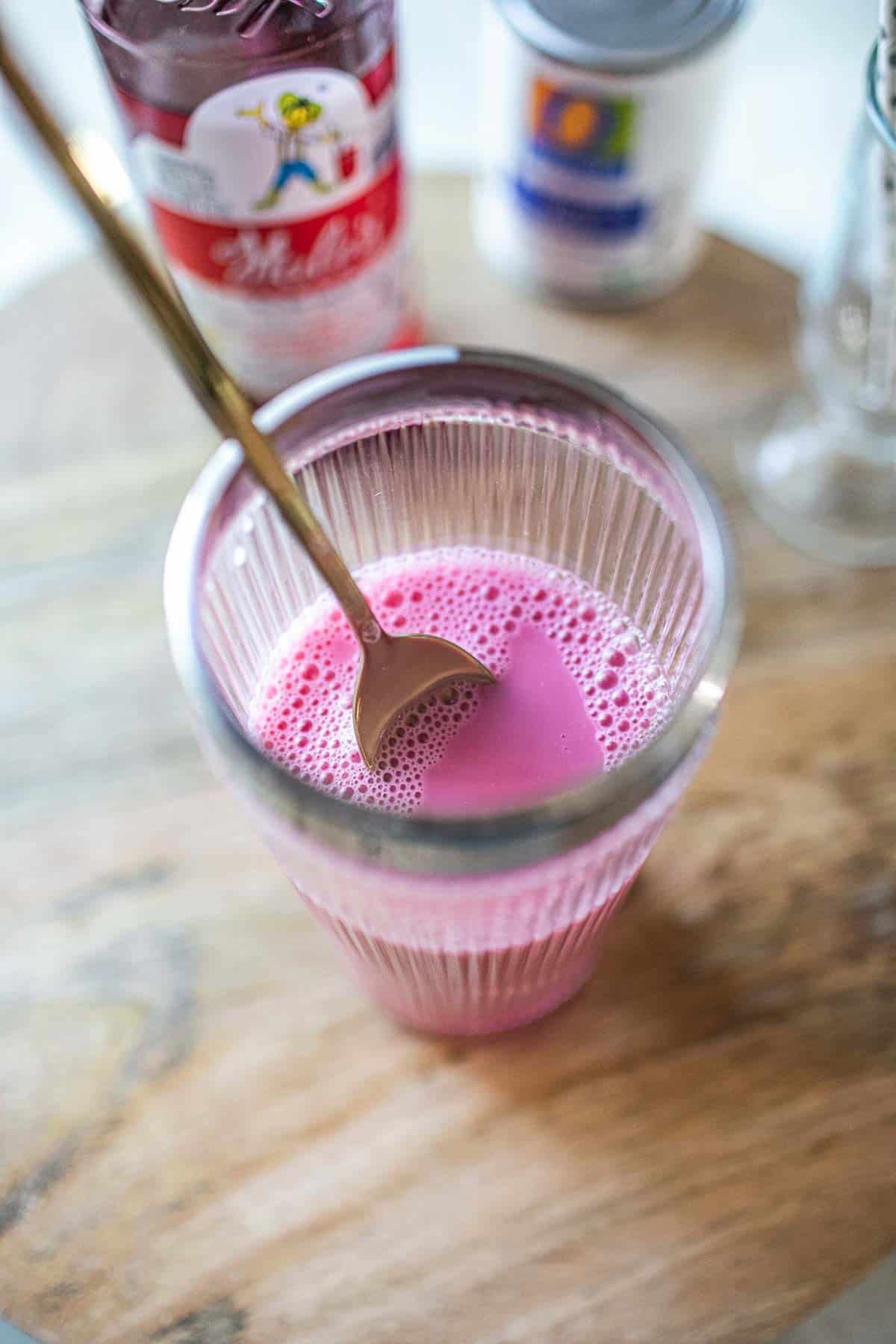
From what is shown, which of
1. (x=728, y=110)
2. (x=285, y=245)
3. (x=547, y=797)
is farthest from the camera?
(x=728, y=110)

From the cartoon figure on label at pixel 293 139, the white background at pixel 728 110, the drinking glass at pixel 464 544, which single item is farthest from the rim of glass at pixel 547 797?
the white background at pixel 728 110

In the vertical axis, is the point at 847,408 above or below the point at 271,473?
below

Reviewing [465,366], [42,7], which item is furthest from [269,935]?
[42,7]

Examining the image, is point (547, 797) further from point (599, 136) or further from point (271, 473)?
point (599, 136)

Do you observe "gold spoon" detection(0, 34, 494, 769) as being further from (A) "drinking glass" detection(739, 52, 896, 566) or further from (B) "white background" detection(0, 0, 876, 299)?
(B) "white background" detection(0, 0, 876, 299)

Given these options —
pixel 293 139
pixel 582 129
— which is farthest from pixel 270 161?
A: pixel 582 129

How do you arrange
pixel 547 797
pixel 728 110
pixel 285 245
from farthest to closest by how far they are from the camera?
pixel 728 110 < pixel 285 245 < pixel 547 797

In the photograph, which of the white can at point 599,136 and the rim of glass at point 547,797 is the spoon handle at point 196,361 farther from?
the white can at point 599,136

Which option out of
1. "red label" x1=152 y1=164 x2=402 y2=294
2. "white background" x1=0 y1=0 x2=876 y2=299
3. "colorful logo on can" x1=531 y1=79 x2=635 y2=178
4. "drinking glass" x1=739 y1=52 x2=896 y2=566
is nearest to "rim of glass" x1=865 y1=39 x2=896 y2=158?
"drinking glass" x1=739 y1=52 x2=896 y2=566

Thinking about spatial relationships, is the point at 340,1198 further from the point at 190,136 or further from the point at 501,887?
the point at 190,136
